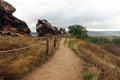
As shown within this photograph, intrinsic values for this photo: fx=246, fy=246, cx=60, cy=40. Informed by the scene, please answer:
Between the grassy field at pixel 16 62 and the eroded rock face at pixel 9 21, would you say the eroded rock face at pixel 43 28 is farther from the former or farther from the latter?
the grassy field at pixel 16 62

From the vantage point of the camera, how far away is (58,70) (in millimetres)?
12867

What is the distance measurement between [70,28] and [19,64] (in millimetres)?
74549

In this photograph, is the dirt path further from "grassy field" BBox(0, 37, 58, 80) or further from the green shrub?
"grassy field" BBox(0, 37, 58, 80)

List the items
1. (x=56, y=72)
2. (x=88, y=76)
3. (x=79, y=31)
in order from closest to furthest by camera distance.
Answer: (x=88, y=76) < (x=56, y=72) < (x=79, y=31)

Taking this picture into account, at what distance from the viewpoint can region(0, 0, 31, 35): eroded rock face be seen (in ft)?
120

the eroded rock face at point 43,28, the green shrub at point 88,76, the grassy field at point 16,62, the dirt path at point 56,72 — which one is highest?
the eroded rock face at point 43,28

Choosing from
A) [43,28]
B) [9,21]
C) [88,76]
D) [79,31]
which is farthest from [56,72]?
[79,31]

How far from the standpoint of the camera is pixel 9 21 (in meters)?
37.7

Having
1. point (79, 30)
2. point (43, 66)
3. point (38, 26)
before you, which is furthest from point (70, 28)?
point (43, 66)

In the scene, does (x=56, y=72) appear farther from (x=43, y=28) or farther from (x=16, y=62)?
(x=43, y=28)

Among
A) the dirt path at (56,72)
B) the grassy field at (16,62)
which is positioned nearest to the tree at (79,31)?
the grassy field at (16,62)

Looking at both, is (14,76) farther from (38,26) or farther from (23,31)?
(38,26)

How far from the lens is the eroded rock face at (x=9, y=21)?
3648 centimetres

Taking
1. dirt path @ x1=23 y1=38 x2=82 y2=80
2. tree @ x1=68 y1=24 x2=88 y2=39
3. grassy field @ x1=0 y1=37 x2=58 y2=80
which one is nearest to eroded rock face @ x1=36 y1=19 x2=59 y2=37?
tree @ x1=68 y1=24 x2=88 y2=39
